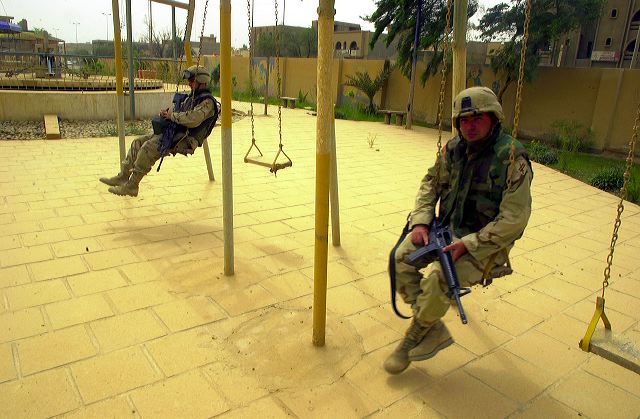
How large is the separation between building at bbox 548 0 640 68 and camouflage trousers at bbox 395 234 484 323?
78.4 ft

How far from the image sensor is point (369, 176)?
717 cm

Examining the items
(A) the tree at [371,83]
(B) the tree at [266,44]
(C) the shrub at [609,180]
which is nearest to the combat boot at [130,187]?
(C) the shrub at [609,180]

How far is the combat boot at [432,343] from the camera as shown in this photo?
247 cm

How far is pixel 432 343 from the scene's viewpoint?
2502 mm

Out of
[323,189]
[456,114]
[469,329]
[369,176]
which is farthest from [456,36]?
[369,176]

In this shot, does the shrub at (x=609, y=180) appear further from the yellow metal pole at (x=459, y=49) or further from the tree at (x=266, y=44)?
the tree at (x=266, y=44)

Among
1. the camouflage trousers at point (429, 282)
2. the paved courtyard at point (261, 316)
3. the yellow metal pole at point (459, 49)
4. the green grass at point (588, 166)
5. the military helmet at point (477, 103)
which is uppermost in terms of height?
the yellow metal pole at point (459, 49)

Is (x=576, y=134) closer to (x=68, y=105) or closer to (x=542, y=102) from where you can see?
(x=542, y=102)

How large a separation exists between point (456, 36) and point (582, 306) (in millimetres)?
2040

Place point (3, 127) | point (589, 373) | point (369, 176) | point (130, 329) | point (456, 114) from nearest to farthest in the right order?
point (456, 114)
point (589, 373)
point (130, 329)
point (369, 176)
point (3, 127)

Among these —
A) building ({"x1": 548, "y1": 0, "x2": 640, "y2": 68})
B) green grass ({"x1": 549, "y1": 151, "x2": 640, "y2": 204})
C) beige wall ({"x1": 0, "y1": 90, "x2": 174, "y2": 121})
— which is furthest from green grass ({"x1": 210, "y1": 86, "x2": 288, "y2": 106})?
building ({"x1": 548, "y1": 0, "x2": 640, "y2": 68})

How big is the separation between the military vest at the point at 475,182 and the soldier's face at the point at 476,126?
6cm

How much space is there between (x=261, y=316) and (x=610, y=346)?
1857mm

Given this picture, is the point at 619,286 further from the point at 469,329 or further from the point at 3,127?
the point at 3,127
